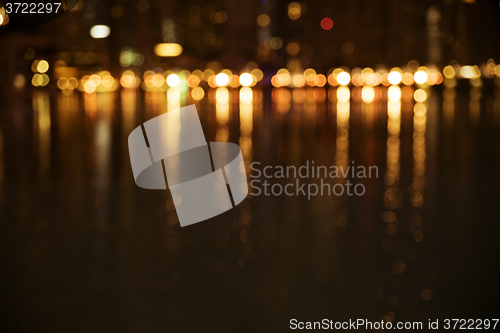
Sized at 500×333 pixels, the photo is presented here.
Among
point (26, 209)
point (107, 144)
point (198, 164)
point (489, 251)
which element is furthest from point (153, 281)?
point (107, 144)

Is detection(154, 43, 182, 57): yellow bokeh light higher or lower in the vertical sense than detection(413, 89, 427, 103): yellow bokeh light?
higher

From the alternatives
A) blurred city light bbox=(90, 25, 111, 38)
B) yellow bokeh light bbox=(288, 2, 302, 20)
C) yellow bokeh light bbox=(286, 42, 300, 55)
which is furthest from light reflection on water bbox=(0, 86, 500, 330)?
yellow bokeh light bbox=(286, 42, 300, 55)

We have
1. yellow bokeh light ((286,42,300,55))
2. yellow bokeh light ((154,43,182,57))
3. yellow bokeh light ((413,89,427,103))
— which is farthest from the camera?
yellow bokeh light ((286,42,300,55))

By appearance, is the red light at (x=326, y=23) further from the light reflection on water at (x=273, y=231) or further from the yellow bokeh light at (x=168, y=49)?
the light reflection on water at (x=273, y=231)

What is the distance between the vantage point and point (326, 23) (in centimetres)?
7594

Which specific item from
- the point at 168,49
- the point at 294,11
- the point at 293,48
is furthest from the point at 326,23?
the point at 168,49

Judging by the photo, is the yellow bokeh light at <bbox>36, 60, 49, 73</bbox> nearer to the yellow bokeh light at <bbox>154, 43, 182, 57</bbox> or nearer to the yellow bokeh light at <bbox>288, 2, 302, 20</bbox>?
the yellow bokeh light at <bbox>154, 43, 182, 57</bbox>

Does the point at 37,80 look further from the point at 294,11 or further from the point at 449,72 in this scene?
the point at 294,11

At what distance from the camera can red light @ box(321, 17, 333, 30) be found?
2958 inches

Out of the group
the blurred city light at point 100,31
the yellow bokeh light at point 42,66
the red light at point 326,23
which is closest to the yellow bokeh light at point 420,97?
the yellow bokeh light at point 42,66

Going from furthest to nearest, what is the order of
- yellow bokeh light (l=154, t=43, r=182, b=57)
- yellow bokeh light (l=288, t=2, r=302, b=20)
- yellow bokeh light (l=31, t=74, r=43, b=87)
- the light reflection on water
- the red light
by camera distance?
yellow bokeh light (l=288, t=2, r=302, b=20) < the red light < yellow bokeh light (l=154, t=43, r=182, b=57) < yellow bokeh light (l=31, t=74, r=43, b=87) < the light reflection on water

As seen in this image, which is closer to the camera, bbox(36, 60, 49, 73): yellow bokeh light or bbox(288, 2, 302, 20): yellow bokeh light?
bbox(36, 60, 49, 73): yellow bokeh light

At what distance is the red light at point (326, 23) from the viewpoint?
75.1 m

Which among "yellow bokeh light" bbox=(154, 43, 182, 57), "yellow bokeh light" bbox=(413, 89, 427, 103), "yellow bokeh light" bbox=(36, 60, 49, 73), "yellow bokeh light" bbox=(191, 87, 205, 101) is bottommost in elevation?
"yellow bokeh light" bbox=(413, 89, 427, 103)
